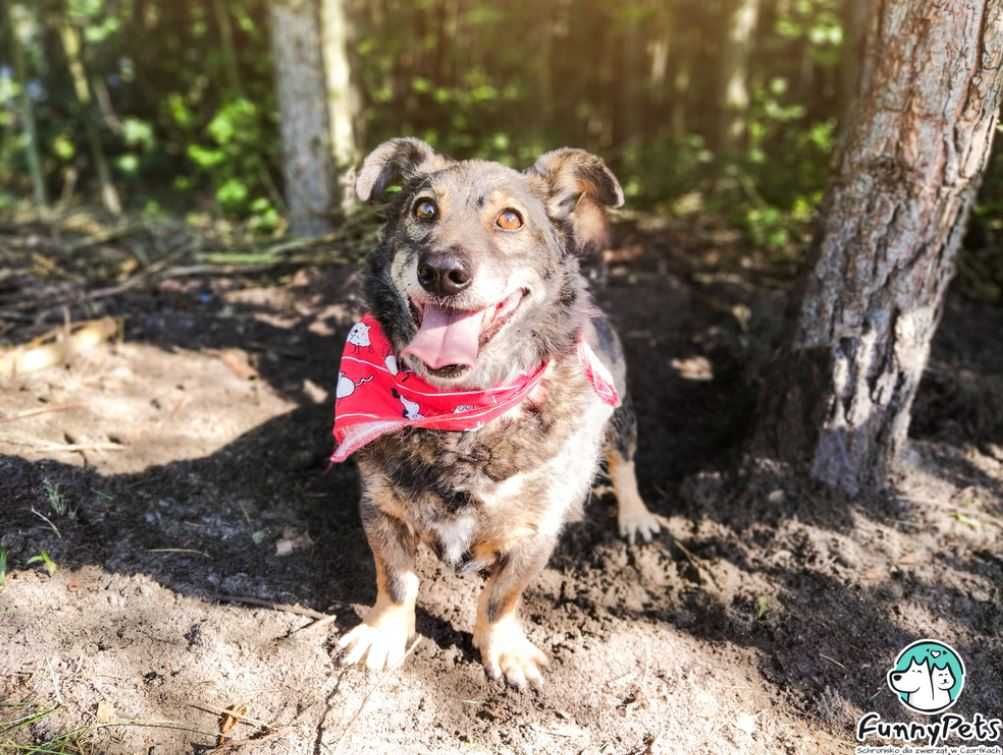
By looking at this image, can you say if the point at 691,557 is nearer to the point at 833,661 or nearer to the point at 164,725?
the point at 833,661

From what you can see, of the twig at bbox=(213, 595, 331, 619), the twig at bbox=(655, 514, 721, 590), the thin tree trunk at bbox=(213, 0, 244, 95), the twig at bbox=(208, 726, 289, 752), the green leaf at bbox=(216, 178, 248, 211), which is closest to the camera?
the twig at bbox=(208, 726, 289, 752)

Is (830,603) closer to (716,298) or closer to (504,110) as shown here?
(716,298)

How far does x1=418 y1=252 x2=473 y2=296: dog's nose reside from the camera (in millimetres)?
2727

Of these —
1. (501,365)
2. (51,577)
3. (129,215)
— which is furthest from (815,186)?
(129,215)

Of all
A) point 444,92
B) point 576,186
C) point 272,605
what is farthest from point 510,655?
point 444,92

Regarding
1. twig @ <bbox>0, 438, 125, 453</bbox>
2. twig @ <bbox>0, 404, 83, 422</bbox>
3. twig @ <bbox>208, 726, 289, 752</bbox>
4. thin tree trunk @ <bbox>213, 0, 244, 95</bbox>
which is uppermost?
thin tree trunk @ <bbox>213, 0, 244, 95</bbox>

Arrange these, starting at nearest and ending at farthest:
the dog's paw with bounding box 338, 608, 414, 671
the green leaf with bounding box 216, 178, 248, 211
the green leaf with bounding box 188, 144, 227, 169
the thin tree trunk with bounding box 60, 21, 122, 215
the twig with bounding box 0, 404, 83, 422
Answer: the dog's paw with bounding box 338, 608, 414, 671
the twig with bounding box 0, 404, 83, 422
the green leaf with bounding box 216, 178, 248, 211
the green leaf with bounding box 188, 144, 227, 169
the thin tree trunk with bounding box 60, 21, 122, 215

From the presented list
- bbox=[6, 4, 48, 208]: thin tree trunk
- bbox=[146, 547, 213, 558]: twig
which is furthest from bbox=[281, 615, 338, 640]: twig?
bbox=[6, 4, 48, 208]: thin tree trunk

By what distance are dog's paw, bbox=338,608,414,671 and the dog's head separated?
3.47 ft

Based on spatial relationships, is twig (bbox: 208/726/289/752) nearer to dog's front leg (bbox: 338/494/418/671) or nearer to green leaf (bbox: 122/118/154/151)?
dog's front leg (bbox: 338/494/418/671)

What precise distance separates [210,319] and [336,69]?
9.57 feet

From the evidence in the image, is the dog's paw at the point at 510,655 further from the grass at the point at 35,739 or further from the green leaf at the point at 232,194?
the green leaf at the point at 232,194

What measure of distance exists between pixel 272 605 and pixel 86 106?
1060 centimetres

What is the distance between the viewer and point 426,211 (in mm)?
3154
